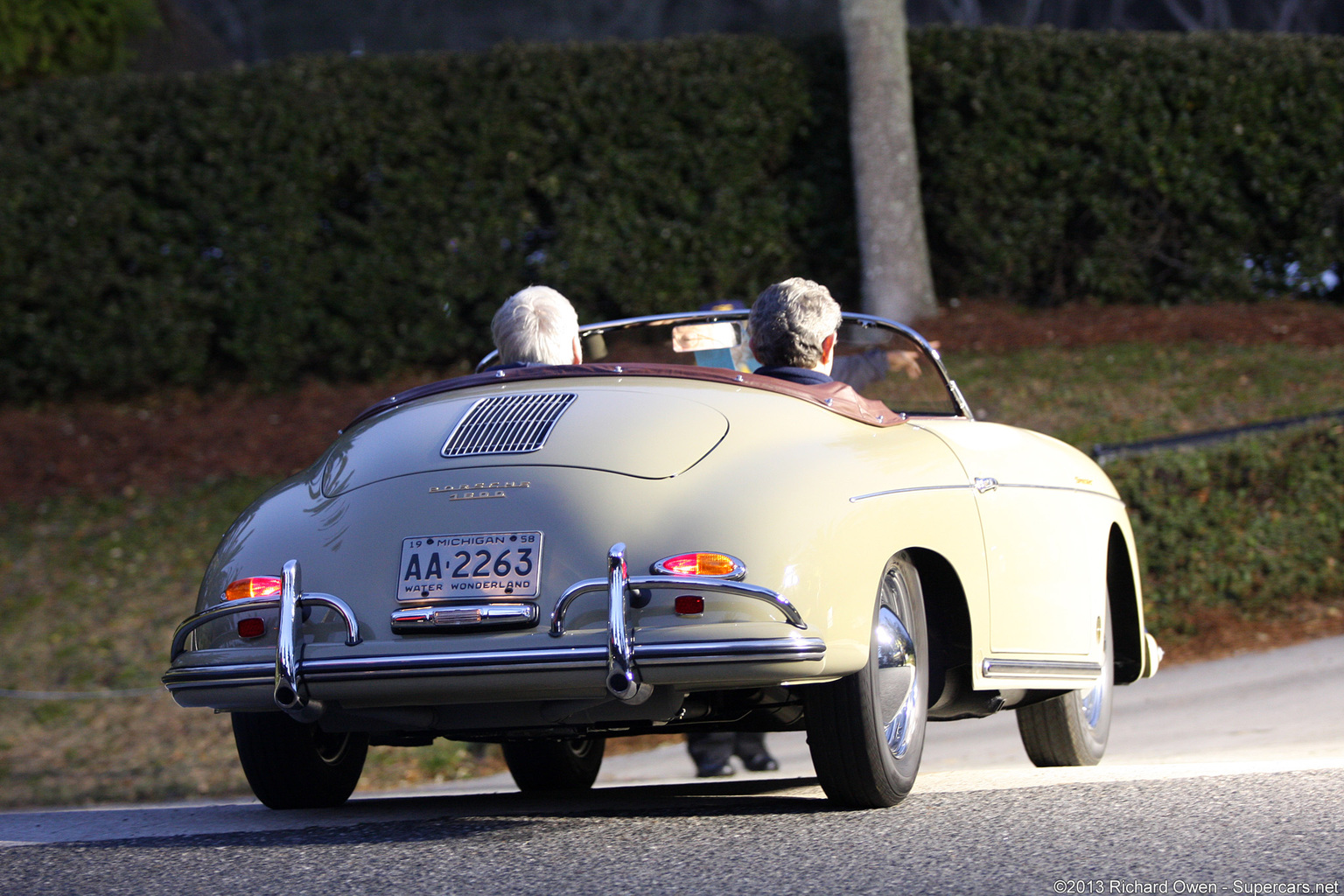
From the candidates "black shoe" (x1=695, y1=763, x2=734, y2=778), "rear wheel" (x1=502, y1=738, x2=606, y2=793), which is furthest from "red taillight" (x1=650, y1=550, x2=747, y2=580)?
"black shoe" (x1=695, y1=763, x2=734, y2=778)

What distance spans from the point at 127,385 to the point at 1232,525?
8.95 m

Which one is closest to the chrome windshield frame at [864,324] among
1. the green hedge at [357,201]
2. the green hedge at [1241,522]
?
the green hedge at [1241,522]

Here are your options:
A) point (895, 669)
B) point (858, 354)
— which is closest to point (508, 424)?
point (895, 669)

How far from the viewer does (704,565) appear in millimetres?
3350

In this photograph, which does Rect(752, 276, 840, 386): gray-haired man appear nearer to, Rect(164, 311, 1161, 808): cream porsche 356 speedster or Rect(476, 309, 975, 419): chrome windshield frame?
Rect(164, 311, 1161, 808): cream porsche 356 speedster

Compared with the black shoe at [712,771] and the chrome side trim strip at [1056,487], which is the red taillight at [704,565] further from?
the black shoe at [712,771]

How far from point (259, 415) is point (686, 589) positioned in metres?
9.56

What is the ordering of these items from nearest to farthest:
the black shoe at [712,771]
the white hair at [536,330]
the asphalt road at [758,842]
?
the asphalt road at [758,842] < the white hair at [536,330] < the black shoe at [712,771]

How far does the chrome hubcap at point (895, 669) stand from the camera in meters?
3.73

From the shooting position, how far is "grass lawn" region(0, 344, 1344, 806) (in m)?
7.90

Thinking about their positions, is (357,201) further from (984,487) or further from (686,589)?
(686,589)

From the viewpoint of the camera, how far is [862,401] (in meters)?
4.14

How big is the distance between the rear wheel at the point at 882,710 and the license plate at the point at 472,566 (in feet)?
2.58

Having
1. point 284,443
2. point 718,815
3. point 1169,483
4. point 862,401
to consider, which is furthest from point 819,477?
point 284,443
